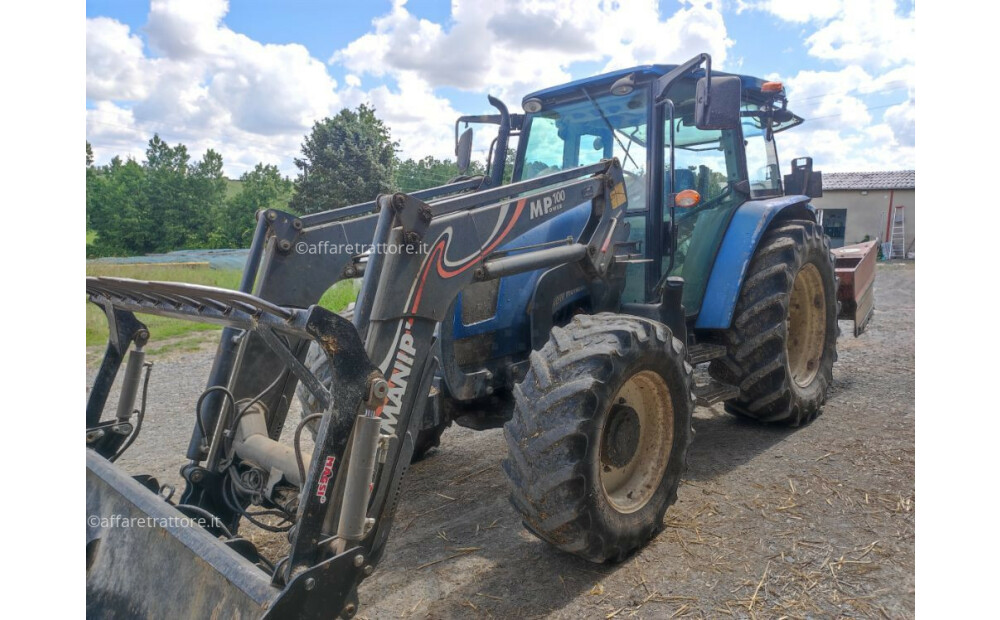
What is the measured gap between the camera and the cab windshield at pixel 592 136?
4.28 m

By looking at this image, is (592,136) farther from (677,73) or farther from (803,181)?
(803,181)

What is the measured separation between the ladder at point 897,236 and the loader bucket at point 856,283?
20.3 meters

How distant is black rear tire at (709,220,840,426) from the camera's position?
455 centimetres

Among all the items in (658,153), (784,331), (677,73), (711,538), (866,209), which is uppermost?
(866,209)

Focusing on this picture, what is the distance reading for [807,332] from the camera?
540cm

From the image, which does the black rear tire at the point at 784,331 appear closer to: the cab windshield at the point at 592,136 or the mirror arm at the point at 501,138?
the cab windshield at the point at 592,136

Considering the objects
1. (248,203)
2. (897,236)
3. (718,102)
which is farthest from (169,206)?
(718,102)

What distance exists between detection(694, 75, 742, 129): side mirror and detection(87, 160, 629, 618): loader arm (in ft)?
2.12

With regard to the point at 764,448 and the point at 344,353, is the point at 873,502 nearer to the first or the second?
the point at 764,448

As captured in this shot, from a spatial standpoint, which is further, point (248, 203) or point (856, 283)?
point (248, 203)

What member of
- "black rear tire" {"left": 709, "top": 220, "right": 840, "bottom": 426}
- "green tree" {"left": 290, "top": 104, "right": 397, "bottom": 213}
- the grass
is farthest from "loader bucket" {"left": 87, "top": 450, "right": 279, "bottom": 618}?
"green tree" {"left": 290, "top": 104, "right": 397, "bottom": 213}

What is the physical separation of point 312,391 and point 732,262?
3142 mm

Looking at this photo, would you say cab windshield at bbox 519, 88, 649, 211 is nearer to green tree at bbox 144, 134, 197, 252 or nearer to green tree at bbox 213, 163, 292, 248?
green tree at bbox 213, 163, 292, 248

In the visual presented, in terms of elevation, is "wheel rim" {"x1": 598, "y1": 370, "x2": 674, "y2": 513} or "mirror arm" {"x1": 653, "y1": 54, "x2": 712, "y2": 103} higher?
"mirror arm" {"x1": 653, "y1": 54, "x2": 712, "y2": 103}
